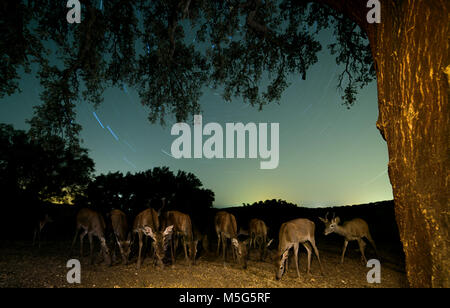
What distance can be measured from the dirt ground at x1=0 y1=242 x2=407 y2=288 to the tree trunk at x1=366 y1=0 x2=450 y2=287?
13.5ft

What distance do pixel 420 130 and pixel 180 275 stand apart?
6.53m

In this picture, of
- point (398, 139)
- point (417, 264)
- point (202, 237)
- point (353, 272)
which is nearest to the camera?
point (417, 264)

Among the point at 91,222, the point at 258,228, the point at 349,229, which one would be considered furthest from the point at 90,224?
the point at 349,229

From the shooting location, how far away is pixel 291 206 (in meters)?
23.2

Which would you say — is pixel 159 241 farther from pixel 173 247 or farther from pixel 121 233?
pixel 121 233

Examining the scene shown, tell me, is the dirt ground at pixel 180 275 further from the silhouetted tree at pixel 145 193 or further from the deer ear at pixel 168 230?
the silhouetted tree at pixel 145 193

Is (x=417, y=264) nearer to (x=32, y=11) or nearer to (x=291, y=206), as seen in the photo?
(x=32, y=11)

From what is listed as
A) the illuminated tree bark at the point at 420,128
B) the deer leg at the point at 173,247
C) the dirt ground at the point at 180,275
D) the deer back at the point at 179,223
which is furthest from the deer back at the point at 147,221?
the illuminated tree bark at the point at 420,128

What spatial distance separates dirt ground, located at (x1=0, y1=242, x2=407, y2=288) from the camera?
5785mm

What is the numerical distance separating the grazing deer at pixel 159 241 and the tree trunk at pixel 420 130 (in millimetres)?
6610

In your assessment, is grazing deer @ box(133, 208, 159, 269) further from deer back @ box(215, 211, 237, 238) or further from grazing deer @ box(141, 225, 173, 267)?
deer back @ box(215, 211, 237, 238)

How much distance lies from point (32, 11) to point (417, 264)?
10.8 m

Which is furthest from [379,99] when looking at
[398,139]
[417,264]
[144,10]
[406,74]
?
[144,10]

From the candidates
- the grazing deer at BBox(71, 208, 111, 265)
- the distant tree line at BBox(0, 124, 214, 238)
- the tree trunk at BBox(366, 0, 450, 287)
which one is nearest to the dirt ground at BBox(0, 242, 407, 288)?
the grazing deer at BBox(71, 208, 111, 265)
